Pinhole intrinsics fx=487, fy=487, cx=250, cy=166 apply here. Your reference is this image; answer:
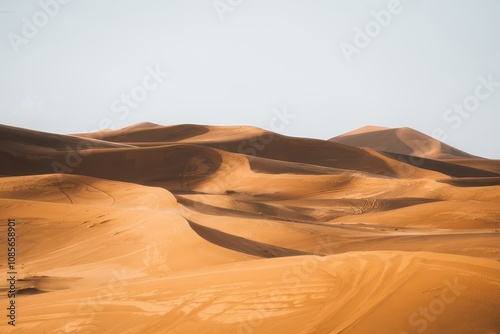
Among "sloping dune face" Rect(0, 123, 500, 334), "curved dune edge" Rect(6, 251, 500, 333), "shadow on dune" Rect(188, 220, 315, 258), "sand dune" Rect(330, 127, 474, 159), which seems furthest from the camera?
"sand dune" Rect(330, 127, 474, 159)

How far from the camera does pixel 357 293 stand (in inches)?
169

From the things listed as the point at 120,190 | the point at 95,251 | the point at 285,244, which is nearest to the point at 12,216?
the point at 95,251

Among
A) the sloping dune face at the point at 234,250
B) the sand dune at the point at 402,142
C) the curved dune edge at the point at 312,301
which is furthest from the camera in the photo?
the sand dune at the point at 402,142

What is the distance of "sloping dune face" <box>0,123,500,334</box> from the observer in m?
4.06

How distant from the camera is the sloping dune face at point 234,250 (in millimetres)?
4062

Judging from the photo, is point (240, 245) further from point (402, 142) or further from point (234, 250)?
point (402, 142)

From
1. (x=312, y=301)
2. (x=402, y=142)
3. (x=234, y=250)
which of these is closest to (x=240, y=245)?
(x=234, y=250)

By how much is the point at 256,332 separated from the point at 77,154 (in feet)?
88.7

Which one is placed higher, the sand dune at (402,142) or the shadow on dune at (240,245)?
the sand dune at (402,142)

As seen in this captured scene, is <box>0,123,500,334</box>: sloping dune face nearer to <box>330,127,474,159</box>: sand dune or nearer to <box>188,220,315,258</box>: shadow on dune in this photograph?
<box>188,220,315,258</box>: shadow on dune

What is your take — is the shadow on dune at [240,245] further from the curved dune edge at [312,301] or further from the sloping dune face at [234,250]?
the curved dune edge at [312,301]

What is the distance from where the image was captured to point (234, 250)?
898 centimetres

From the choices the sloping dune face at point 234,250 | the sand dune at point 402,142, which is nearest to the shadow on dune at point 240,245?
the sloping dune face at point 234,250

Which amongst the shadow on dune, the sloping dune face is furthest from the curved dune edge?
the shadow on dune
